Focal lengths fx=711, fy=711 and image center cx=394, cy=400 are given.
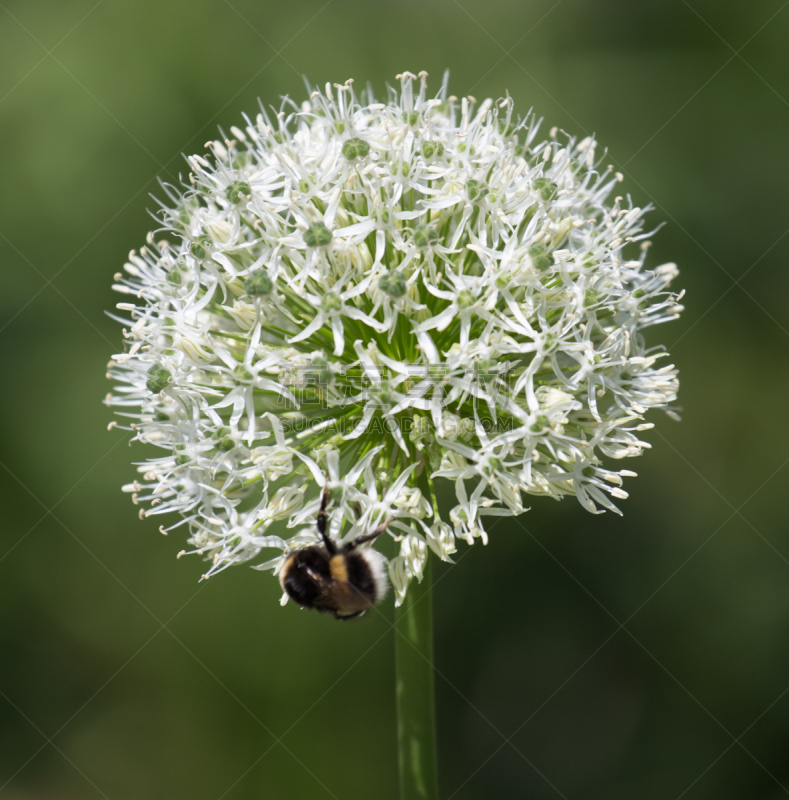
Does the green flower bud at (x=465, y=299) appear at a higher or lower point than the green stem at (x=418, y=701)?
higher

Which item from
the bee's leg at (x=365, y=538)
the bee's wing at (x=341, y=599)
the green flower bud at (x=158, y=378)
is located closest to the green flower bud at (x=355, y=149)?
the green flower bud at (x=158, y=378)

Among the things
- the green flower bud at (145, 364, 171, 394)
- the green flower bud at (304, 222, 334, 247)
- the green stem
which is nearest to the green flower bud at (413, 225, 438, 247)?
the green flower bud at (304, 222, 334, 247)

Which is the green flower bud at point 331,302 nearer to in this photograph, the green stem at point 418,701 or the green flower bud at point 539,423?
the green flower bud at point 539,423

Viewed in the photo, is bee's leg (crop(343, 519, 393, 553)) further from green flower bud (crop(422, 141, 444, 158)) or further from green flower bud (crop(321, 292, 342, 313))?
green flower bud (crop(422, 141, 444, 158))

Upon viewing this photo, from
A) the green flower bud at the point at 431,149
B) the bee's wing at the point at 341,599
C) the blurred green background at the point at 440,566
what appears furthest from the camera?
the blurred green background at the point at 440,566

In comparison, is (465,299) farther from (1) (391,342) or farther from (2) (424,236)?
(1) (391,342)

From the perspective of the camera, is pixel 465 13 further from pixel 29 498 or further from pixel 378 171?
pixel 29 498

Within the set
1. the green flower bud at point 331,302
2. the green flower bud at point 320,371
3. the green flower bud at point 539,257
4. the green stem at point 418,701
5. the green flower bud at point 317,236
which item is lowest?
the green stem at point 418,701
